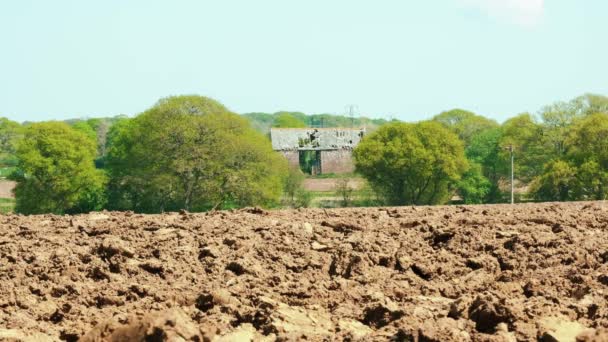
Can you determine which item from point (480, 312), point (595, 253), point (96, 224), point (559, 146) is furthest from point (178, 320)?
point (559, 146)

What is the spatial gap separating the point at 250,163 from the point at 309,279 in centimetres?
4480

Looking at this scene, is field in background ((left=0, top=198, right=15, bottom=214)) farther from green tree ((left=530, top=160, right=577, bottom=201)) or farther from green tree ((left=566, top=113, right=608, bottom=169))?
green tree ((left=566, top=113, right=608, bottom=169))

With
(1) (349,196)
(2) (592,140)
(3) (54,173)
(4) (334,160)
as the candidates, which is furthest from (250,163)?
(4) (334,160)

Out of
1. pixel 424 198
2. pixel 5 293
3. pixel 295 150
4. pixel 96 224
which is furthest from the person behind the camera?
pixel 295 150

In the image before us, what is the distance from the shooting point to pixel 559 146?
6188cm

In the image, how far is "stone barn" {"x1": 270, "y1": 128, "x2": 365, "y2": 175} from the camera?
90.2 metres

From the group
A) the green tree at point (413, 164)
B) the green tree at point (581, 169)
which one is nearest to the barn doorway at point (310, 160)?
the green tree at point (413, 164)

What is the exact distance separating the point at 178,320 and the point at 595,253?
18.1ft

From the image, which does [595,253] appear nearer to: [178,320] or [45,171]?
[178,320]

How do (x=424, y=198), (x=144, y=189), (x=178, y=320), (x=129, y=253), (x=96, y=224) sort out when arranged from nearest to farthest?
(x=178, y=320) → (x=129, y=253) → (x=96, y=224) → (x=144, y=189) → (x=424, y=198)

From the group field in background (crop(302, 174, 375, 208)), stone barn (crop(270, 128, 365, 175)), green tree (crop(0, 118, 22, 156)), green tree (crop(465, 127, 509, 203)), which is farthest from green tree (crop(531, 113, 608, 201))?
green tree (crop(0, 118, 22, 156))

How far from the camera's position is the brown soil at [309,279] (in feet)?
27.1

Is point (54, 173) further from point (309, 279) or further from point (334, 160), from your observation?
point (309, 279)

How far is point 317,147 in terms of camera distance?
299ft
